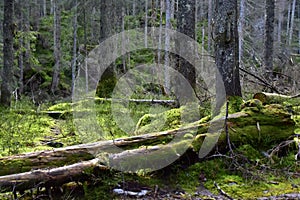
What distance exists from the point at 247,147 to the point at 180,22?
168 inches

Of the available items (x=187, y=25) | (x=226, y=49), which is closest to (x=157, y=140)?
(x=226, y=49)

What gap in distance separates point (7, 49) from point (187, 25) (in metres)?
6.87

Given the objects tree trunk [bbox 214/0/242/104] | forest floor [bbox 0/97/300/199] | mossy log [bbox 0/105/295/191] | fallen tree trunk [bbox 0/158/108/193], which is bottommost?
forest floor [bbox 0/97/300/199]

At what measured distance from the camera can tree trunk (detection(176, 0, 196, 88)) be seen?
27.6ft

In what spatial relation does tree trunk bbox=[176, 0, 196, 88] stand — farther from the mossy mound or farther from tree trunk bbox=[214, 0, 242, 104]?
the mossy mound

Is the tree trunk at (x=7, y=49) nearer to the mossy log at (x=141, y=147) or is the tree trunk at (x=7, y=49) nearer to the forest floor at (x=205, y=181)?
the forest floor at (x=205, y=181)

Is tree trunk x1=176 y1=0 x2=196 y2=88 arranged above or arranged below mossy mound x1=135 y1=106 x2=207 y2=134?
above

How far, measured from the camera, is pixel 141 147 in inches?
191

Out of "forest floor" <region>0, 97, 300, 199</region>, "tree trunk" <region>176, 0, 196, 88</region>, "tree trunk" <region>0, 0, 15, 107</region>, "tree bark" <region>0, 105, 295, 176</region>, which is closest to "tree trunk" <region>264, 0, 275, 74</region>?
"tree trunk" <region>176, 0, 196, 88</region>

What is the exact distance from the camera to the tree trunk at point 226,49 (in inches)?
269

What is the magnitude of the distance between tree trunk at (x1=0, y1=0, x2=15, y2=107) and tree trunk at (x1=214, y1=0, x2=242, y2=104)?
800 cm

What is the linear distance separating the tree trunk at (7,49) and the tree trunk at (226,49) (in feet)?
26.2

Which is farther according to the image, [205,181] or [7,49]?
[7,49]

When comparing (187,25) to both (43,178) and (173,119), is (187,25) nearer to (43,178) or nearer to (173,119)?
(173,119)
